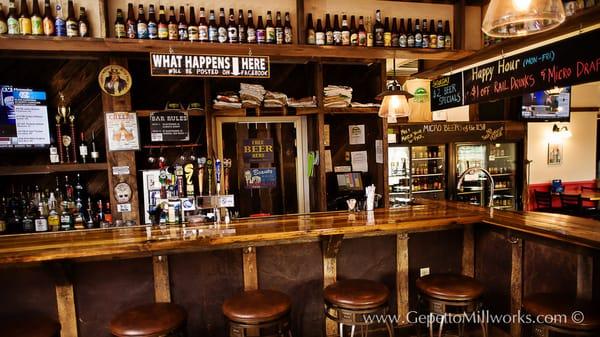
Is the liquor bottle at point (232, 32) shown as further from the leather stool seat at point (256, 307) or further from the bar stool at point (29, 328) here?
the bar stool at point (29, 328)

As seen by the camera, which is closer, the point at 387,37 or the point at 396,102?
the point at 396,102

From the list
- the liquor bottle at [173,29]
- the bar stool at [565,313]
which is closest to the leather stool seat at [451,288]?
the bar stool at [565,313]

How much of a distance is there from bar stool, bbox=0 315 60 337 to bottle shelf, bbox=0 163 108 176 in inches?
68.2

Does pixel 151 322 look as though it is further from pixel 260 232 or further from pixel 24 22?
pixel 24 22

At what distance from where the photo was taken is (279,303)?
2.20 metres

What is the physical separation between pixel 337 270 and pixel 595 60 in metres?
2.20

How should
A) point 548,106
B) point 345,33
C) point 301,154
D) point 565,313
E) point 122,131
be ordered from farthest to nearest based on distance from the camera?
point 548,106 < point 301,154 < point 122,131 < point 345,33 < point 565,313

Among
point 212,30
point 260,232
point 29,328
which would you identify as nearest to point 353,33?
point 212,30

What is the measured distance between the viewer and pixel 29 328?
196cm

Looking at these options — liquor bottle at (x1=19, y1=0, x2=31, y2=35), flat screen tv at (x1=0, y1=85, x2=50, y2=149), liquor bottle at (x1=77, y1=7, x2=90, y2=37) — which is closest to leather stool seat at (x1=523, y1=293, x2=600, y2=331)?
liquor bottle at (x1=77, y1=7, x2=90, y2=37)

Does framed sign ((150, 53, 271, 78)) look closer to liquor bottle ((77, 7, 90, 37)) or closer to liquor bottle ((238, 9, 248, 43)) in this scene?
liquor bottle ((238, 9, 248, 43))

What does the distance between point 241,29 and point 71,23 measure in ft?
4.10

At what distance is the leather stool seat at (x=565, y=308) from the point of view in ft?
6.25

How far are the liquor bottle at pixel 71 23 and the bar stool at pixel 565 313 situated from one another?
11.4 ft
